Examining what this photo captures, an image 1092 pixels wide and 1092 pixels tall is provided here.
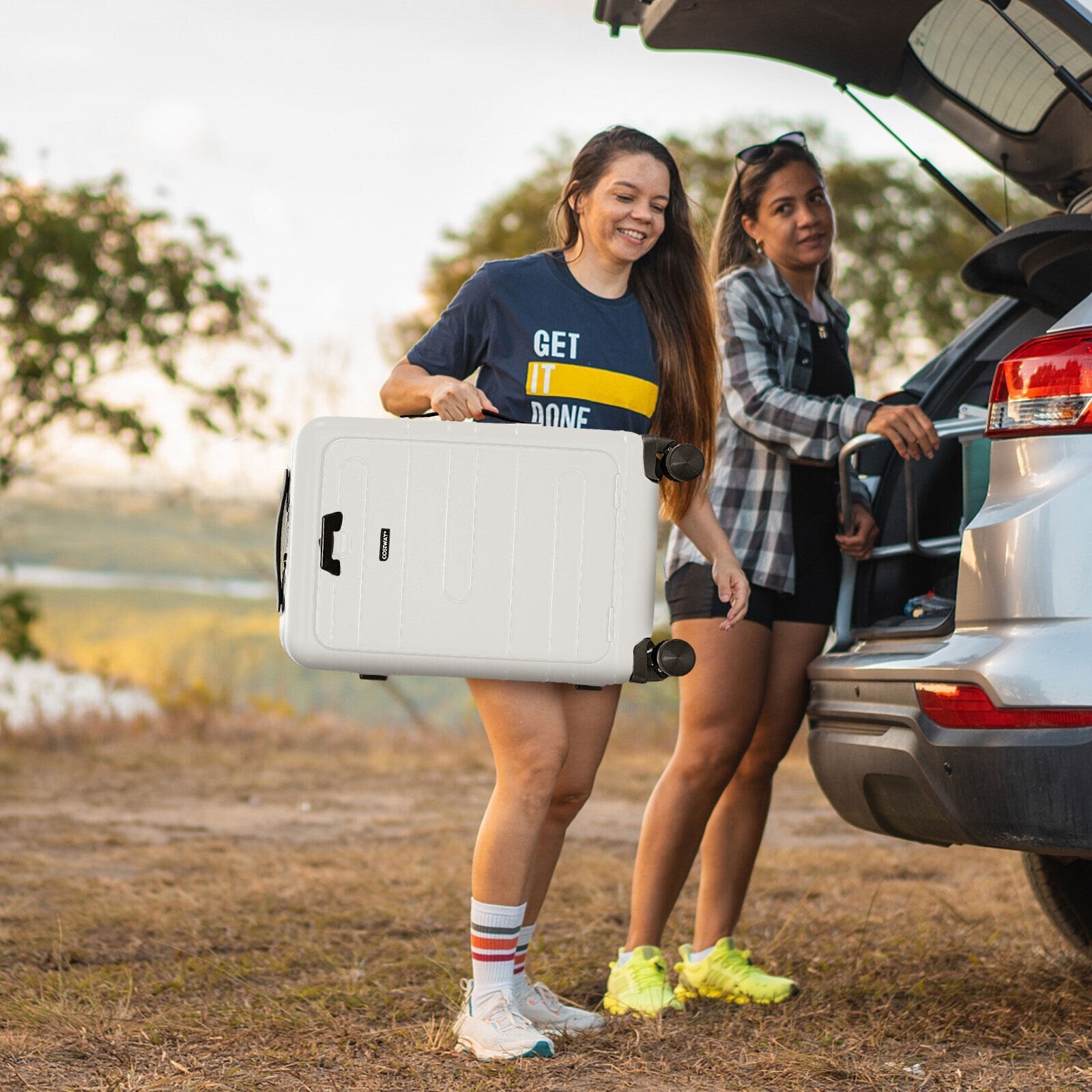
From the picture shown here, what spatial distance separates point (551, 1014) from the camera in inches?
113

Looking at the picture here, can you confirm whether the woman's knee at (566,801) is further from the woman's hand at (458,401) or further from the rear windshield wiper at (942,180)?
the rear windshield wiper at (942,180)

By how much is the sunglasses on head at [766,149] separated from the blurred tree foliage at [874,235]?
10032mm

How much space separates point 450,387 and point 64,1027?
156 cm

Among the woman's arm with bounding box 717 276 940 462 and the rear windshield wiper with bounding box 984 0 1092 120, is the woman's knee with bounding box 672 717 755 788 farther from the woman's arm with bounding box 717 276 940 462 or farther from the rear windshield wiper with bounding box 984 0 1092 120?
the rear windshield wiper with bounding box 984 0 1092 120

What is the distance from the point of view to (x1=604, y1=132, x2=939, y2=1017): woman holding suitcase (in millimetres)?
3166

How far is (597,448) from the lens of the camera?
2.55 m

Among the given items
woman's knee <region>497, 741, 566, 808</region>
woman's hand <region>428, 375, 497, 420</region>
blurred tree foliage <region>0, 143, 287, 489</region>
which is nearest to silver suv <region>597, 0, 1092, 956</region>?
woman's knee <region>497, 741, 566, 808</region>

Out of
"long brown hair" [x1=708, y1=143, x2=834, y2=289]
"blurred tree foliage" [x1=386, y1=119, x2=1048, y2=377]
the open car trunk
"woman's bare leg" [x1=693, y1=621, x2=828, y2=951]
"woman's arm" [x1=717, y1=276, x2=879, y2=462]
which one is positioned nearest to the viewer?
the open car trunk

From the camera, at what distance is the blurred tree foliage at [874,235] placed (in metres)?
13.5

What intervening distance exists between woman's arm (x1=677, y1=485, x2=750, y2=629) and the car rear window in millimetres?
1148

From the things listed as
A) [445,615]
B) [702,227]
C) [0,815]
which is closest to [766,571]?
[702,227]

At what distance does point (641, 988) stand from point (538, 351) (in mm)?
1430

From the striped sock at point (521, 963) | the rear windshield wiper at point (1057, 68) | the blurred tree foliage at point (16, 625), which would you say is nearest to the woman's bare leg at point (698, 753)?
the striped sock at point (521, 963)

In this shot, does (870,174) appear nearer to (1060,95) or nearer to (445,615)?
(1060,95)
